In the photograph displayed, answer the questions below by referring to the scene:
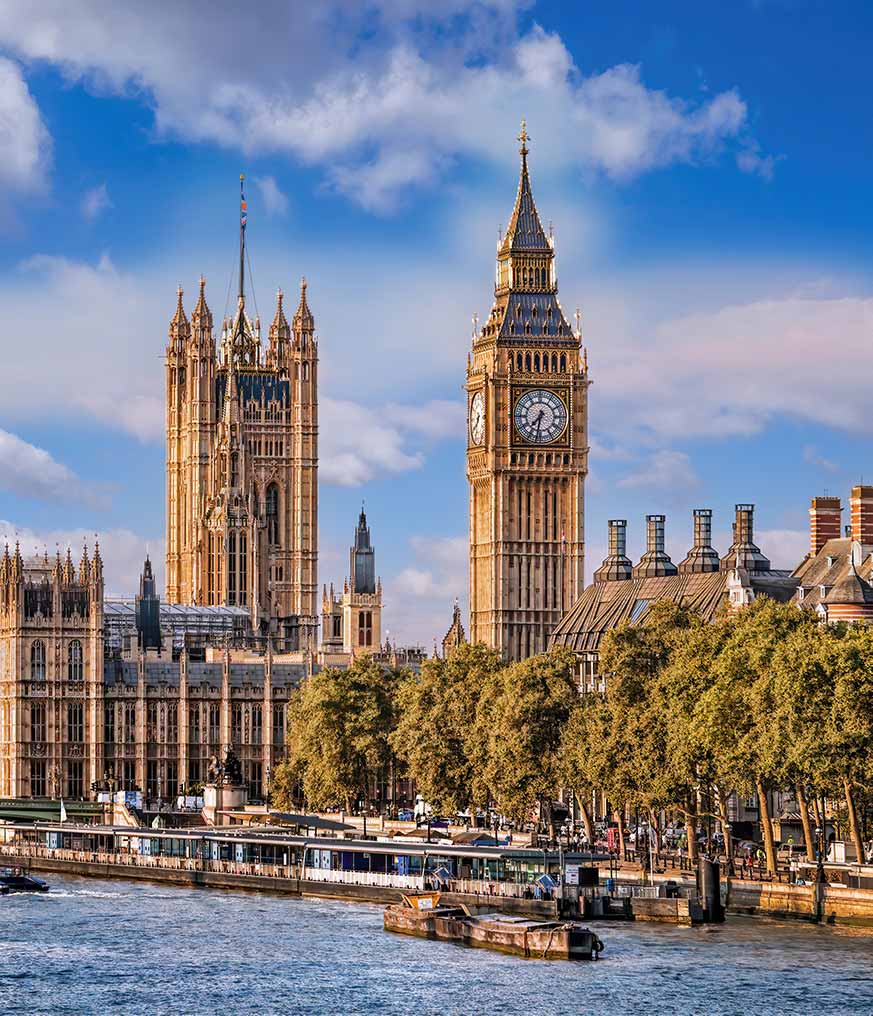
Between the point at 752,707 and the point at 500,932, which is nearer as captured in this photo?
the point at 500,932

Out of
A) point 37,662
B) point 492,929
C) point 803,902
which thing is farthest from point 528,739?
point 37,662

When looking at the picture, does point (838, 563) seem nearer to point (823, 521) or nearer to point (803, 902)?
point (823, 521)

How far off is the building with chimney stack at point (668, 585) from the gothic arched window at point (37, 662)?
34.0 metres

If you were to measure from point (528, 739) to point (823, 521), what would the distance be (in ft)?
103

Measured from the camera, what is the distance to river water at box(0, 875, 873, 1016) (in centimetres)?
10225

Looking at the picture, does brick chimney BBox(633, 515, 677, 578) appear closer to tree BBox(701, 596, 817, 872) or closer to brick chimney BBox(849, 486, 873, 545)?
brick chimney BBox(849, 486, 873, 545)

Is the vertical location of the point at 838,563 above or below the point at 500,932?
above

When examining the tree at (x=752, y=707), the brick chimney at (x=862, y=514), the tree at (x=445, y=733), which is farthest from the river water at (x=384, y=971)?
the brick chimney at (x=862, y=514)

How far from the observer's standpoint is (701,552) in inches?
7362

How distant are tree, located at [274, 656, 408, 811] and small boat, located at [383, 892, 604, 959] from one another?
45461 mm

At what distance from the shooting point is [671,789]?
13462cm

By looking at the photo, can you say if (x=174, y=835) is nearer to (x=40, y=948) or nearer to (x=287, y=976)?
(x=40, y=948)

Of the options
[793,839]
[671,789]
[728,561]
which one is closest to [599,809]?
[728,561]

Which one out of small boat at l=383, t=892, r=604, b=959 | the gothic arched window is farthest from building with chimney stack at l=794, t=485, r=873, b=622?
the gothic arched window
